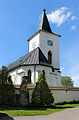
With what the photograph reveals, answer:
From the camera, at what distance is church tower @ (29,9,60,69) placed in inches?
1512

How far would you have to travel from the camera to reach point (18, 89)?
18078 mm

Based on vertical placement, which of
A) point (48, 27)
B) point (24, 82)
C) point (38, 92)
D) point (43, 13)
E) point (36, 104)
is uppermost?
point (43, 13)

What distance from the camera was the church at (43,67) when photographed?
19.8m

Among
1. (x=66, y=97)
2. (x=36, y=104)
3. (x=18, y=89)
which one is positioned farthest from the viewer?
(x=66, y=97)

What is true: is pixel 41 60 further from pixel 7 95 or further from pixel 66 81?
pixel 66 81

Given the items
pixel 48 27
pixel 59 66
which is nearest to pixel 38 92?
pixel 59 66

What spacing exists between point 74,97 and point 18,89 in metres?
8.29

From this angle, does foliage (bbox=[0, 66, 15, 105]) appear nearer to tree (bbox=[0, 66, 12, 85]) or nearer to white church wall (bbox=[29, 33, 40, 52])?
tree (bbox=[0, 66, 12, 85])

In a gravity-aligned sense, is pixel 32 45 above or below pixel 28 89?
above

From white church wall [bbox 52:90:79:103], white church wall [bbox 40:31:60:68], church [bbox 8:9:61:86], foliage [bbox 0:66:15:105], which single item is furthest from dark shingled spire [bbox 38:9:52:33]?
foliage [bbox 0:66:15:105]

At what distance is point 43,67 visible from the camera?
91.9ft

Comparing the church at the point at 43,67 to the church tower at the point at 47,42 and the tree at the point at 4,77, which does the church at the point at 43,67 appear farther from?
the tree at the point at 4,77

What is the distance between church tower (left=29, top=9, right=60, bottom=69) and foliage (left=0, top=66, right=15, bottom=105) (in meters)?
21.1

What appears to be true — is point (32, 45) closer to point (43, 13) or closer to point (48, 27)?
point (48, 27)
